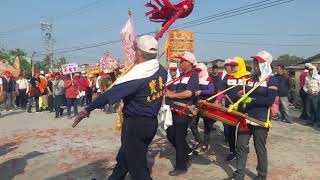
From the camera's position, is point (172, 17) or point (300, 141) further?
point (300, 141)

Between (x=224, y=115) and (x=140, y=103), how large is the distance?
1734mm

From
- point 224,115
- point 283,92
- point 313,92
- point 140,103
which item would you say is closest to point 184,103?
point 224,115

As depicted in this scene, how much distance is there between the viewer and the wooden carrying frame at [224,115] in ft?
16.6

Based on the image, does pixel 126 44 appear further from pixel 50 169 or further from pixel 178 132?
pixel 50 169

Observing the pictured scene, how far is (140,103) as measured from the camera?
4.12 meters

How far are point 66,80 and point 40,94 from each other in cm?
302

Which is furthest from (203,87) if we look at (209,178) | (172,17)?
(209,178)

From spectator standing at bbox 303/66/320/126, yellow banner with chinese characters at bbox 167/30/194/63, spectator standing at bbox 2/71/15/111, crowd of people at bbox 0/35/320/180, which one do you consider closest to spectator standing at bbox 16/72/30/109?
spectator standing at bbox 2/71/15/111

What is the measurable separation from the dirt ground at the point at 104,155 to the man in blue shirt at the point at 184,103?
0.29m

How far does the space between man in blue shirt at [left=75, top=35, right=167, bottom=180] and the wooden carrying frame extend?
51.9 inches

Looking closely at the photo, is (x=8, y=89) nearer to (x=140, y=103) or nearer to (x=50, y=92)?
(x=50, y=92)

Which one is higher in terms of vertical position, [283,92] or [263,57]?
[263,57]

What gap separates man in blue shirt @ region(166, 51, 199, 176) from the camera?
19.3 ft

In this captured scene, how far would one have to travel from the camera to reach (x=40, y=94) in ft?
53.8
